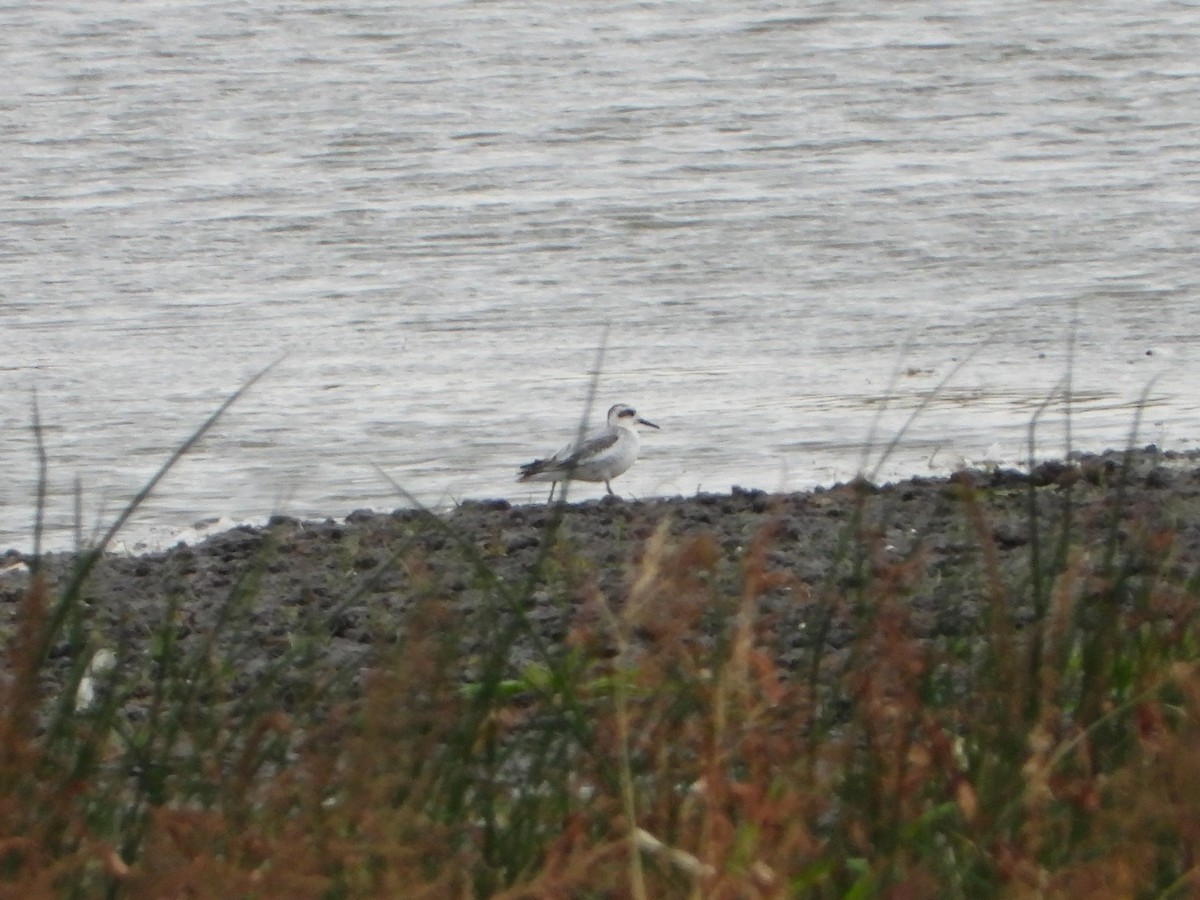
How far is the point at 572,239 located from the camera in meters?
9.68

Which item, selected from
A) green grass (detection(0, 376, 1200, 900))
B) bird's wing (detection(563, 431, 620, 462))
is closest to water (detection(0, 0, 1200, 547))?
bird's wing (detection(563, 431, 620, 462))

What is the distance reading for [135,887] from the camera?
2.22m

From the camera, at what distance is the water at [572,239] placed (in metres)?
6.79

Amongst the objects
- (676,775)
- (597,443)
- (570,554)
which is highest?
(676,775)

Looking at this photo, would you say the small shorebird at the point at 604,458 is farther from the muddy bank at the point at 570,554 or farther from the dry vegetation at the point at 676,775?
the dry vegetation at the point at 676,775

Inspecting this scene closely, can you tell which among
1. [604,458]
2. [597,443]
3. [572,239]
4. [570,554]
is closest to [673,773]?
[570,554]

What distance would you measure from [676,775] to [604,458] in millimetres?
3552

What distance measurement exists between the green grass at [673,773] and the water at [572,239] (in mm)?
1784

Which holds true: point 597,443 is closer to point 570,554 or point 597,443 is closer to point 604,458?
point 604,458

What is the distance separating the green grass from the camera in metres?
2.14

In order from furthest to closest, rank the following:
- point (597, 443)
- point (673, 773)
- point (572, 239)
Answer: point (572, 239) → point (597, 443) → point (673, 773)

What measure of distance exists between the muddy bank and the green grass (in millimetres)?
992

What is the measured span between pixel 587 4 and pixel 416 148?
3.46 meters

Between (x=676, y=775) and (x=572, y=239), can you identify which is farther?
(x=572, y=239)
